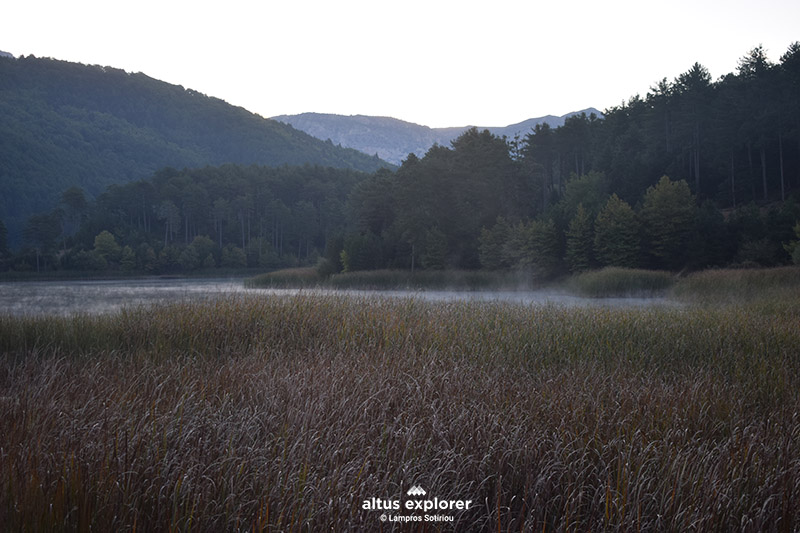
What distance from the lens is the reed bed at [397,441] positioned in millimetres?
2582

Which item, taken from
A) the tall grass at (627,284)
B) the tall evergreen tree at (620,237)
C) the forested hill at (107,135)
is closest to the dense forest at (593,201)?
the tall evergreen tree at (620,237)

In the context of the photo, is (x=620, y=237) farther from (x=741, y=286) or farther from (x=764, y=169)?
(x=764, y=169)

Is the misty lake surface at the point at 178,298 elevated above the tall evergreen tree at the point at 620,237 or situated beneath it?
situated beneath

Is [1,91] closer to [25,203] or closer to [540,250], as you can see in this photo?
[25,203]

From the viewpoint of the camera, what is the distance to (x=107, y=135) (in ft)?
414

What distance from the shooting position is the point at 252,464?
9.87 feet

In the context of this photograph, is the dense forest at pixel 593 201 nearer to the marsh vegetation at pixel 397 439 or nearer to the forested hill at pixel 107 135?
the marsh vegetation at pixel 397 439

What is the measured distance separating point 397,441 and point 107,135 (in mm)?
145806

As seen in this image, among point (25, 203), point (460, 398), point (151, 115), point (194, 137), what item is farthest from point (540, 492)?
point (151, 115)

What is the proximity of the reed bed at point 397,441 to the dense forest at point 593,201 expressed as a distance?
24113mm

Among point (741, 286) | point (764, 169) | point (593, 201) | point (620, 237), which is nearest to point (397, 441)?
point (741, 286)

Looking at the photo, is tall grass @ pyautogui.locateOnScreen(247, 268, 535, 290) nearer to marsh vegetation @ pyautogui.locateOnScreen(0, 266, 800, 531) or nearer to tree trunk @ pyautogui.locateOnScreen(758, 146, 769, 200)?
tree trunk @ pyautogui.locateOnScreen(758, 146, 769, 200)

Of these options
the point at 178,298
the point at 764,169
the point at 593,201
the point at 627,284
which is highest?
the point at 764,169

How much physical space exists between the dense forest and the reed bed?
2411cm
